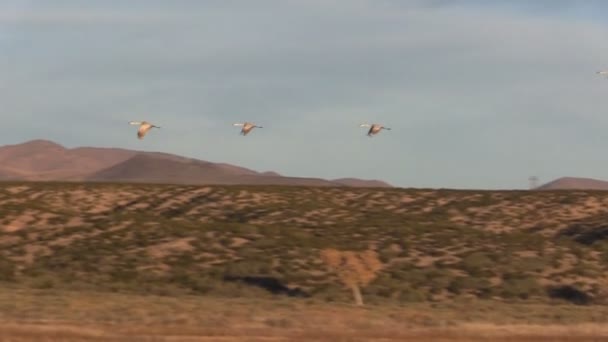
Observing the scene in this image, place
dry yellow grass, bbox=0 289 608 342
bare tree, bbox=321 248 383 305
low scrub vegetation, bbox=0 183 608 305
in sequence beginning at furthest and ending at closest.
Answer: low scrub vegetation, bbox=0 183 608 305 → bare tree, bbox=321 248 383 305 → dry yellow grass, bbox=0 289 608 342

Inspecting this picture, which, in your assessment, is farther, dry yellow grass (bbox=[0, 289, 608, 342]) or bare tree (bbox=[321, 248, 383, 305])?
bare tree (bbox=[321, 248, 383, 305])

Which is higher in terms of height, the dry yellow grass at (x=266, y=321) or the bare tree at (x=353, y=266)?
the bare tree at (x=353, y=266)

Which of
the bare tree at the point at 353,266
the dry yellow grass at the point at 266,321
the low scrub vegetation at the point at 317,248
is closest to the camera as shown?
the dry yellow grass at the point at 266,321

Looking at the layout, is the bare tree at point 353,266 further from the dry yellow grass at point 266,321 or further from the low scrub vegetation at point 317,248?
the dry yellow grass at point 266,321

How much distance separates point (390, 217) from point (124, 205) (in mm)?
15414

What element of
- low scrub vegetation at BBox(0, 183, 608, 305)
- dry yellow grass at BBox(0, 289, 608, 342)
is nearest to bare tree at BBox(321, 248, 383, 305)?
low scrub vegetation at BBox(0, 183, 608, 305)

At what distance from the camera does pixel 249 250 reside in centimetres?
3834

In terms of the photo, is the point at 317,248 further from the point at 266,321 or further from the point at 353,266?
the point at 266,321

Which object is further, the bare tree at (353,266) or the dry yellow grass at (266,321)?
the bare tree at (353,266)

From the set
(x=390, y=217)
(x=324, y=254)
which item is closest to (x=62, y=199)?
(x=390, y=217)

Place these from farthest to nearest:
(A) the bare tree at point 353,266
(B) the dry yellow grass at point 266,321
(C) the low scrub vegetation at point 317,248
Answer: (C) the low scrub vegetation at point 317,248 < (A) the bare tree at point 353,266 < (B) the dry yellow grass at point 266,321

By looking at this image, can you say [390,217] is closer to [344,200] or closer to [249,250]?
[344,200]

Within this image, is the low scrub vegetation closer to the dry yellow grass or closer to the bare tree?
the bare tree

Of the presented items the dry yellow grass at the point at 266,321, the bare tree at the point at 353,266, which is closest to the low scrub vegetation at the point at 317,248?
the bare tree at the point at 353,266
